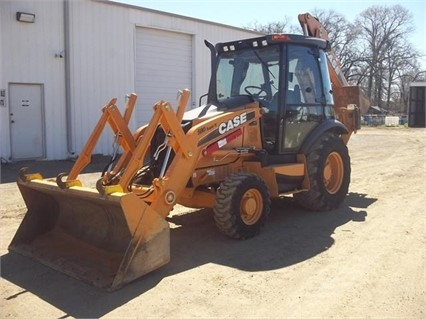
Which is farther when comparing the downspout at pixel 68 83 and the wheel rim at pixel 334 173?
the downspout at pixel 68 83

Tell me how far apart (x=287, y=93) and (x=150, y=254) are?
3294 millimetres

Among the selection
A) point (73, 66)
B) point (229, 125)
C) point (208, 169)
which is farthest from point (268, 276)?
point (73, 66)

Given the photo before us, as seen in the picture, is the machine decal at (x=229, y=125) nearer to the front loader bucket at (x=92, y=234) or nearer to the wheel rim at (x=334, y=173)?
the front loader bucket at (x=92, y=234)

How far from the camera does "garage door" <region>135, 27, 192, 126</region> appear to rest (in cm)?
1516

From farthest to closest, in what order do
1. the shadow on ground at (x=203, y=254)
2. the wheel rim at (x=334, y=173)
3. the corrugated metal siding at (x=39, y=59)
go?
the corrugated metal siding at (x=39, y=59)
the wheel rim at (x=334, y=173)
the shadow on ground at (x=203, y=254)

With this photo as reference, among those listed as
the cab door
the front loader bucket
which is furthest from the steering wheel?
the front loader bucket

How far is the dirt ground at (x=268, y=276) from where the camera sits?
3982 mm

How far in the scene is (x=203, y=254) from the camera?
5.35m

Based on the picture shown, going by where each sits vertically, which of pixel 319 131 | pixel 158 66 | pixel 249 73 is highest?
pixel 158 66

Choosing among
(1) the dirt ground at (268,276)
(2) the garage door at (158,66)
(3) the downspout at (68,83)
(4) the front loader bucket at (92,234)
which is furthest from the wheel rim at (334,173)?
(2) the garage door at (158,66)

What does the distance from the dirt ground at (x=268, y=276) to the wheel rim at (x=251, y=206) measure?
272 millimetres

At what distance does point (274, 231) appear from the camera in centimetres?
625

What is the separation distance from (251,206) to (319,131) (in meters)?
2.09

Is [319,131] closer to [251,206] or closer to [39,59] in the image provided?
[251,206]
